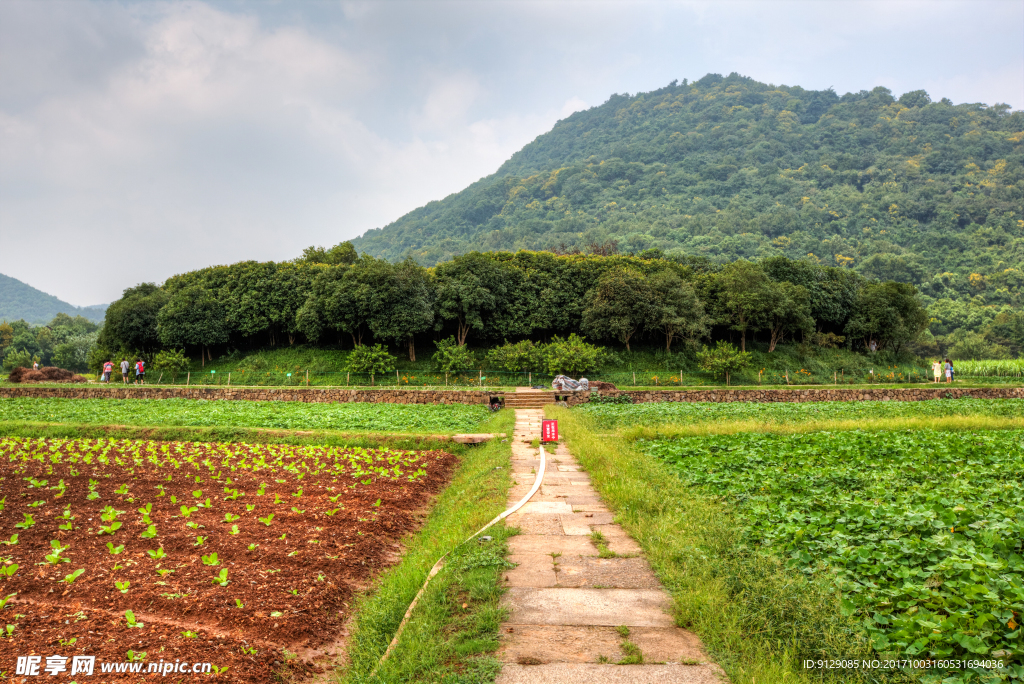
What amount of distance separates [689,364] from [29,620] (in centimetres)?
3626

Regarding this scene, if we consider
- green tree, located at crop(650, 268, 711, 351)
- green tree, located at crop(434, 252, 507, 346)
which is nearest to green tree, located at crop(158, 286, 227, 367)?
green tree, located at crop(434, 252, 507, 346)

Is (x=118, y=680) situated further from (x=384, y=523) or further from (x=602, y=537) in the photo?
(x=602, y=537)

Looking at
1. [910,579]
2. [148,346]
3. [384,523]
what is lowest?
[384,523]

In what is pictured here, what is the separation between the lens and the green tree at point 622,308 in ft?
114

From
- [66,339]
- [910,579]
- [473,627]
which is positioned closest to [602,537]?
[473,627]

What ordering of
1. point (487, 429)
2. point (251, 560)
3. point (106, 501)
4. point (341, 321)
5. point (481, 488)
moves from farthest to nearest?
1. point (341, 321)
2. point (487, 429)
3. point (481, 488)
4. point (106, 501)
5. point (251, 560)

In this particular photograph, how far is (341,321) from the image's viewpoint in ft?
112

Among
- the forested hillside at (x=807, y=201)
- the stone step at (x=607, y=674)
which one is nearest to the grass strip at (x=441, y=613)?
the stone step at (x=607, y=674)

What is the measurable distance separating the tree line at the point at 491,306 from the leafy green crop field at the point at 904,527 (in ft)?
82.0

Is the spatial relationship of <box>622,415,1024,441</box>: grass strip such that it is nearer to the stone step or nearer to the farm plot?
the farm plot

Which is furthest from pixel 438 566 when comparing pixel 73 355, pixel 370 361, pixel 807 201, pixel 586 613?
pixel 807 201

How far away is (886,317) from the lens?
39688mm

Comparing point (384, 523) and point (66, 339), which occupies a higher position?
point (66, 339)

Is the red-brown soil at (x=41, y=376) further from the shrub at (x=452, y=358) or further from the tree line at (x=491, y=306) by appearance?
the shrub at (x=452, y=358)
